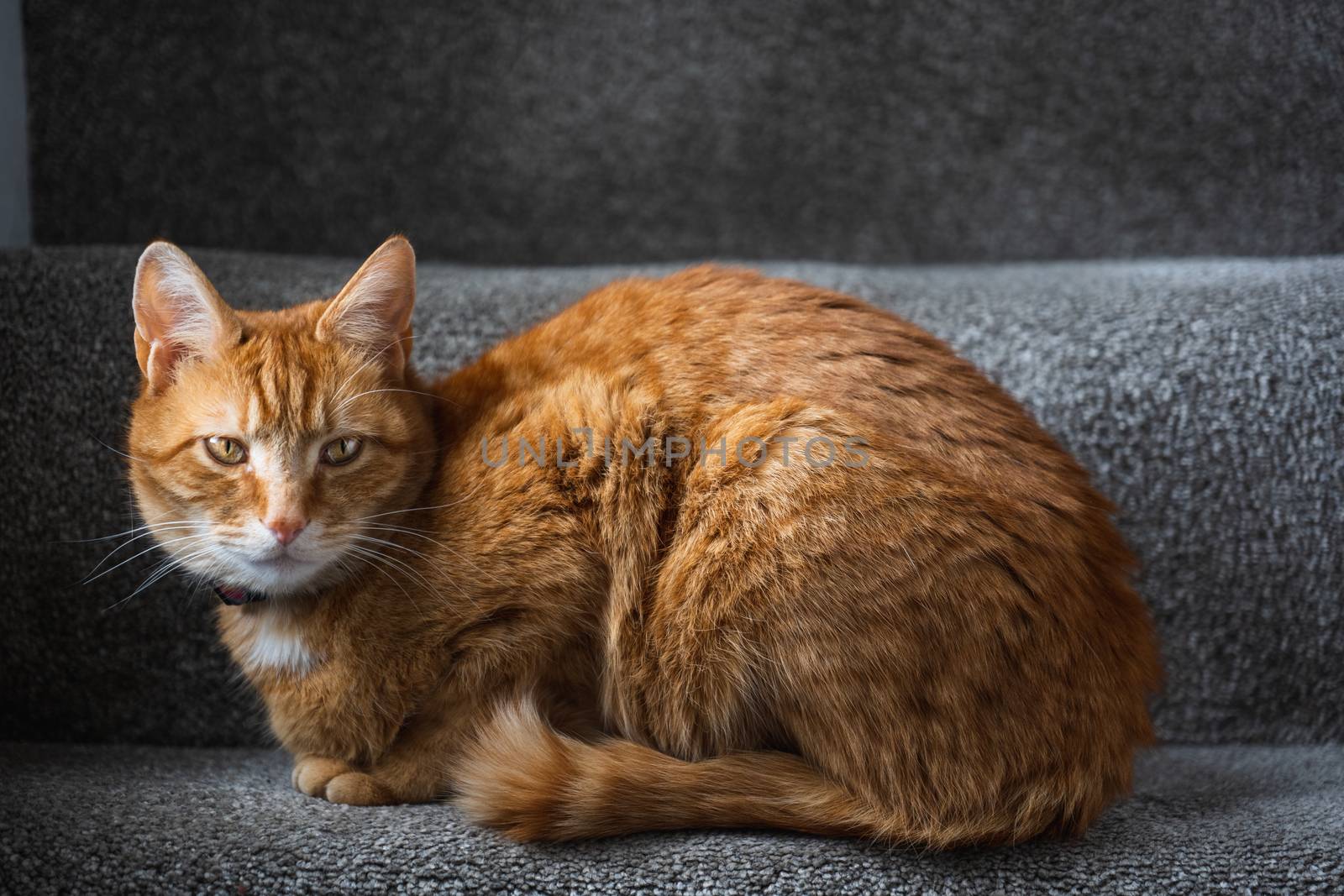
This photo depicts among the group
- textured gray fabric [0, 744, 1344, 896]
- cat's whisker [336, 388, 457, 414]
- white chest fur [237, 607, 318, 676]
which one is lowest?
textured gray fabric [0, 744, 1344, 896]

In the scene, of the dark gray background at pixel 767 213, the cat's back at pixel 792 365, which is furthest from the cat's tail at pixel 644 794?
the dark gray background at pixel 767 213

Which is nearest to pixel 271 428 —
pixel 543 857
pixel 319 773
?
pixel 319 773

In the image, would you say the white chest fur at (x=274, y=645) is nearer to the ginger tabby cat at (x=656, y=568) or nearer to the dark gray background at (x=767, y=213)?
the ginger tabby cat at (x=656, y=568)

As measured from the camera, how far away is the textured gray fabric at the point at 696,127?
1707mm

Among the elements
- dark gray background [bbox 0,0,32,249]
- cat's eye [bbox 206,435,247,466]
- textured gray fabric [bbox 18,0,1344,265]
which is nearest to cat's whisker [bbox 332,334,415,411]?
cat's eye [bbox 206,435,247,466]

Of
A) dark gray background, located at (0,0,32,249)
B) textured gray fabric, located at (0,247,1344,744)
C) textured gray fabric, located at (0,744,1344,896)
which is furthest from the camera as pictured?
dark gray background, located at (0,0,32,249)

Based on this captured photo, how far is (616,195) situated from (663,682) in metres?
1.03

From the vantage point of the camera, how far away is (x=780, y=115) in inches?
71.4

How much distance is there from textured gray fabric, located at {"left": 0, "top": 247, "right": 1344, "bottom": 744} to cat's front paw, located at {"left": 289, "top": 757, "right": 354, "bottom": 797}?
1.18 feet

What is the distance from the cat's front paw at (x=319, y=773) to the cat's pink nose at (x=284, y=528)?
0.29 metres

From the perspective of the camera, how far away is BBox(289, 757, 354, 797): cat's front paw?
1.14 metres

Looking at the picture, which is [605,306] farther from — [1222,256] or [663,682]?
[1222,256]

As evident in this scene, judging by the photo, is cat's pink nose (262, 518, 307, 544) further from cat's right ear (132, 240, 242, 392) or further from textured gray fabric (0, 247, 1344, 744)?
textured gray fabric (0, 247, 1344, 744)

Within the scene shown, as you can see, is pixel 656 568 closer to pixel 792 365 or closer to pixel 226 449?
pixel 792 365
